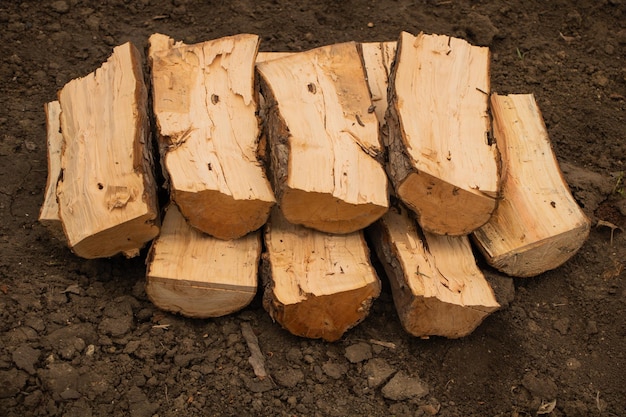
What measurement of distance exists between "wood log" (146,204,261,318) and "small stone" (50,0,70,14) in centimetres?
235

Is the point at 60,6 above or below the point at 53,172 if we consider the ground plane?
above

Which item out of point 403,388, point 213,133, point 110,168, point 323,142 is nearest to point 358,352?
point 403,388

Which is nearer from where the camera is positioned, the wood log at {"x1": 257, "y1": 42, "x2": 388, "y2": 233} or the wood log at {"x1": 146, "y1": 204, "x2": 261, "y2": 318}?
the wood log at {"x1": 257, "y1": 42, "x2": 388, "y2": 233}

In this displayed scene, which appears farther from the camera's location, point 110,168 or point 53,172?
point 53,172

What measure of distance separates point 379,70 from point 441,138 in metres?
0.79

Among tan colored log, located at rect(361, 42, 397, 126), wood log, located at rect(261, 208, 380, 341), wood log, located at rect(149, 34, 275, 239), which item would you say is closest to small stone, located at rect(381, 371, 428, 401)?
wood log, located at rect(261, 208, 380, 341)

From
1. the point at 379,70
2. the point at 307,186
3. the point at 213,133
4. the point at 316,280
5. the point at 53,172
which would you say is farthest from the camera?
the point at 379,70

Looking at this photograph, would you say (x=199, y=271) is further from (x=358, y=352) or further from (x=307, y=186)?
(x=358, y=352)

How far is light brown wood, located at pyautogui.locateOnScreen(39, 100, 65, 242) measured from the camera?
3850 millimetres

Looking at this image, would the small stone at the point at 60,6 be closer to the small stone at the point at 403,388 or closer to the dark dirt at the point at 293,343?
the dark dirt at the point at 293,343

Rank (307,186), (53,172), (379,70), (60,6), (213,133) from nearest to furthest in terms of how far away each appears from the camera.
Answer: (307,186) → (213,133) → (53,172) → (379,70) → (60,6)

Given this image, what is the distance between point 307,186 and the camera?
3.43 meters

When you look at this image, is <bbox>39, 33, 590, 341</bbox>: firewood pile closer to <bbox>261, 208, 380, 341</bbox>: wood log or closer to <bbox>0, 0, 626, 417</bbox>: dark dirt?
<bbox>261, 208, 380, 341</bbox>: wood log

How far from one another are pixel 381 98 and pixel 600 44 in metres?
2.12
